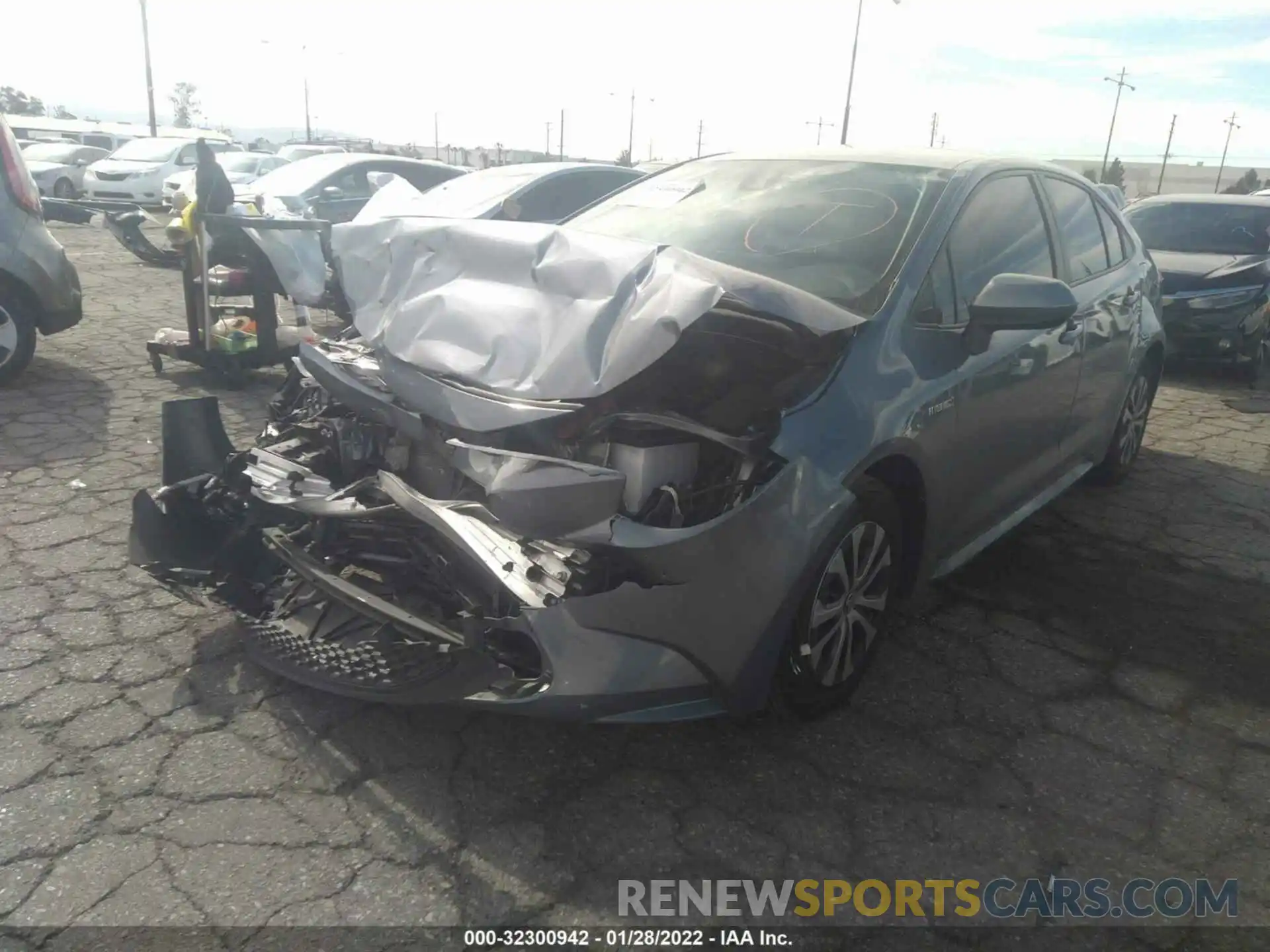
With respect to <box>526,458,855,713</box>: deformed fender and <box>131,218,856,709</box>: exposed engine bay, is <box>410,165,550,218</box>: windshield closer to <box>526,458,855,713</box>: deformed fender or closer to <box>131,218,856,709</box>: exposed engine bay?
<box>131,218,856,709</box>: exposed engine bay

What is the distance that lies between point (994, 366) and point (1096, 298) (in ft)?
4.13

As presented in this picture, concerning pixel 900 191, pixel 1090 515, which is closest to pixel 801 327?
pixel 900 191

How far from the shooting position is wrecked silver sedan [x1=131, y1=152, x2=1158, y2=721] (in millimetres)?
2238

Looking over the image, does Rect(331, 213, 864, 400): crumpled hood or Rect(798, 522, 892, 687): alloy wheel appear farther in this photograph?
Rect(798, 522, 892, 687): alloy wheel

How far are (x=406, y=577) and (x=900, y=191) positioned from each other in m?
2.14

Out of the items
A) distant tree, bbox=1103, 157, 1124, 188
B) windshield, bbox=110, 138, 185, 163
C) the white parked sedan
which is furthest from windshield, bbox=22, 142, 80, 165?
distant tree, bbox=1103, 157, 1124, 188

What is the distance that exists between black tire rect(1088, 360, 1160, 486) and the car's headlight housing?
3.57 metres

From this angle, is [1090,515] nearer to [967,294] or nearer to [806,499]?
[967,294]

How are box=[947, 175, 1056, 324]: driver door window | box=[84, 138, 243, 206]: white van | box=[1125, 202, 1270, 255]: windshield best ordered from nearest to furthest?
box=[947, 175, 1056, 324]: driver door window → box=[1125, 202, 1270, 255]: windshield → box=[84, 138, 243, 206]: white van

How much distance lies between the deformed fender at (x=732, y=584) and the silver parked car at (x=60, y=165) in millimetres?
21712

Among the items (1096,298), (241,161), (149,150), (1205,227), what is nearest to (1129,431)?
(1096,298)

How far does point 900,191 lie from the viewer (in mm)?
3236

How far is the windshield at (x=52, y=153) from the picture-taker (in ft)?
69.0

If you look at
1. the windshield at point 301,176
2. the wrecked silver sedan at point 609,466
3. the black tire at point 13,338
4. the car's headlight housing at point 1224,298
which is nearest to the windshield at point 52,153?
the windshield at point 301,176
